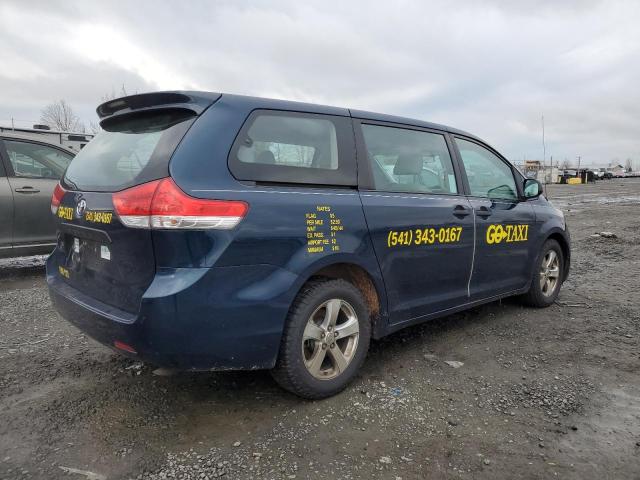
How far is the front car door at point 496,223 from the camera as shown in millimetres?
3863

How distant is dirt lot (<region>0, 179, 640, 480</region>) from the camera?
2250 mm

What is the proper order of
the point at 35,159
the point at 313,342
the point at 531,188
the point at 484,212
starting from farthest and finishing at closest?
the point at 35,159
the point at 531,188
the point at 484,212
the point at 313,342

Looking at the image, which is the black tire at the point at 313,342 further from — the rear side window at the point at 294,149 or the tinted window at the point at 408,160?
the tinted window at the point at 408,160

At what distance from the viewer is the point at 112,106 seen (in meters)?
2.96

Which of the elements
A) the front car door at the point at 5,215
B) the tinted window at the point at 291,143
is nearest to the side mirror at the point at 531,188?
the tinted window at the point at 291,143

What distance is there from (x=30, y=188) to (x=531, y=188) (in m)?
5.43

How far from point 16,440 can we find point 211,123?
6.12 ft

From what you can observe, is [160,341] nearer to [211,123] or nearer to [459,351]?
[211,123]

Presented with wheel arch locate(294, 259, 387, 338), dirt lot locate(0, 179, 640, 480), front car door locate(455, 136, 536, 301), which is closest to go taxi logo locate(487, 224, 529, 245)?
front car door locate(455, 136, 536, 301)

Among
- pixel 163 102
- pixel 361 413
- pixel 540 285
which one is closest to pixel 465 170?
pixel 540 285

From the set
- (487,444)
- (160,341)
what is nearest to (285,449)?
(160,341)

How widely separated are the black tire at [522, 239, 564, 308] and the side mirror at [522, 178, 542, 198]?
1.68 ft

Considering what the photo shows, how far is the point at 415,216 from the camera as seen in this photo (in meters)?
3.27

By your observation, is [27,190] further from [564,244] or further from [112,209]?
[564,244]
